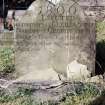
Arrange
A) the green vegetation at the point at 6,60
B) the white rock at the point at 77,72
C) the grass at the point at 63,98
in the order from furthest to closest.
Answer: the green vegetation at the point at 6,60
the white rock at the point at 77,72
the grass at the point at 63,98

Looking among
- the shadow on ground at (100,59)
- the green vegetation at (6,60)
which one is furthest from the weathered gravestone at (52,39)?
the green vegetation at (6,60)

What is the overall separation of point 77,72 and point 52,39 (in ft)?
2.11

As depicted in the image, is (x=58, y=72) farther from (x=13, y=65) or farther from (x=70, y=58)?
(x=13, y=65)

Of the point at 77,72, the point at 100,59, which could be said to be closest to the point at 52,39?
the point at 77,72

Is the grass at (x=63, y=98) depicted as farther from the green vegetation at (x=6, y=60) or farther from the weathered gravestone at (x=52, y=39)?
the green vegetation at (x=6, y=60)

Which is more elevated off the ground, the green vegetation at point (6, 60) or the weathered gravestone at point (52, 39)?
the weathered gravestone at point (52, 39)

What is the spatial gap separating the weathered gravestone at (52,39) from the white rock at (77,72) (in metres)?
0.09

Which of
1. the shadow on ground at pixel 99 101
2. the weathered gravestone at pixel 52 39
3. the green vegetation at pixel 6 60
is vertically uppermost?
the weathered gravestone at pixel 52 39

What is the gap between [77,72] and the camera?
6391 mm

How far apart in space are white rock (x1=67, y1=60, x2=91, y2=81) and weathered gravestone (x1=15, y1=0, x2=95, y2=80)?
9 centimetres

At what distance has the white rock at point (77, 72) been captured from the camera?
6.39 metres

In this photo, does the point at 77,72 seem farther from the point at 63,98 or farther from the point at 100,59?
the point at 100,59

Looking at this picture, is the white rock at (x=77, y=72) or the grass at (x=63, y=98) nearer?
the grass at (x=63, y=98)

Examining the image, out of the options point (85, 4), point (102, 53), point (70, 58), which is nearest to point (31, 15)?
point (70, 58)
